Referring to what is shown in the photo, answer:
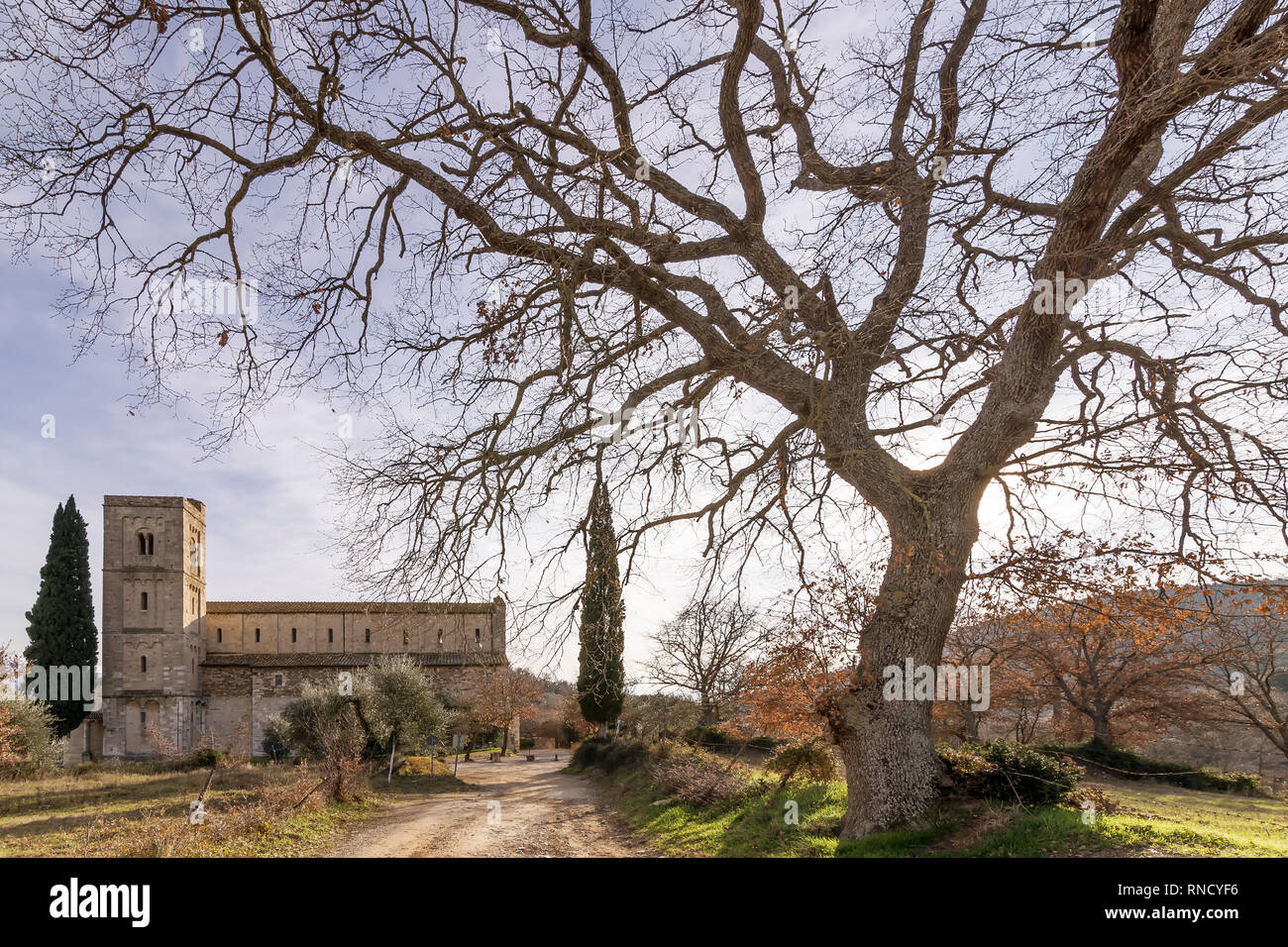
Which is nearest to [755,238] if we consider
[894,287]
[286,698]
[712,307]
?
[712,307]

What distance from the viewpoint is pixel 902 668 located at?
27.2 ft

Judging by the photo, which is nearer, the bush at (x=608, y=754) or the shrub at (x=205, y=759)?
the bush at (x=608, y=754)

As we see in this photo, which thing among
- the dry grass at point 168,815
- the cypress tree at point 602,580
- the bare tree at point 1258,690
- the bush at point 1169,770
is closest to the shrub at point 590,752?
the dry grass at point 168,815

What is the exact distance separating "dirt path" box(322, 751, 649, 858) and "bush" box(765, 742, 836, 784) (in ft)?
8.95

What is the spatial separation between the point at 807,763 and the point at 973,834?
4.72m

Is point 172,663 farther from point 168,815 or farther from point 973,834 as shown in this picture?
point 973,834

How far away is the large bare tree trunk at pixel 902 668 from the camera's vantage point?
324 inches

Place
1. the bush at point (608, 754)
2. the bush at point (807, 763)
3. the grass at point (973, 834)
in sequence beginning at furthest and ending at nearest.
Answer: the bush at point (608, 754) → the bush at point (807, 763) → the grass at point (973, 834)

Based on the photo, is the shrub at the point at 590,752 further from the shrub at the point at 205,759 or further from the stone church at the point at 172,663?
the stone church at the point at 172,663

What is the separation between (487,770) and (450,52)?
90.5 feet

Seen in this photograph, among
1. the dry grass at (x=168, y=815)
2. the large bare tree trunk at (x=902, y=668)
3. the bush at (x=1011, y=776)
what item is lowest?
the dry grass at (x=168, y=815)

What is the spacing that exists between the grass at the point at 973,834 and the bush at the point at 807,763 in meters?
0.36

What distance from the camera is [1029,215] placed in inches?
384

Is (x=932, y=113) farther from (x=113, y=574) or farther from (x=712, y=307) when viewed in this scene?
(x=113, y=574)
